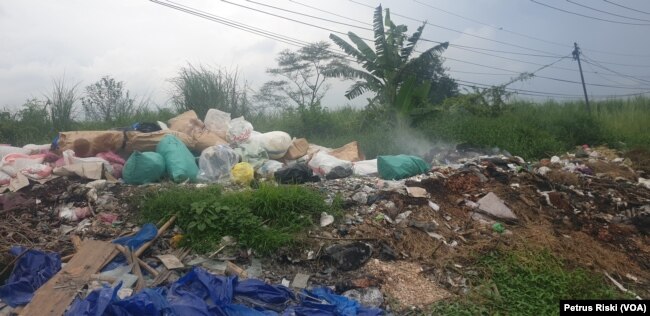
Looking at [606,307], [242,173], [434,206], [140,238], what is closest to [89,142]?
[242,173]

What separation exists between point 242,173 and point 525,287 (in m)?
3.56

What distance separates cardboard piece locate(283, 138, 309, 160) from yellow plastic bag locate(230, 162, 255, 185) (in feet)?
4.41

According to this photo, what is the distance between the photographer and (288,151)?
7.02 m

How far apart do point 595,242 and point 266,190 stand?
3.16 metres

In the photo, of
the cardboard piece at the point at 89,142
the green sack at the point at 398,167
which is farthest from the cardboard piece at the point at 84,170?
the green sack at the point at 398,167

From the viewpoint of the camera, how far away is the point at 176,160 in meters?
5.44

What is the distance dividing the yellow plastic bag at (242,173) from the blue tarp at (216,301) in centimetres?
236

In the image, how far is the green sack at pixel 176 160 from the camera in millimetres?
5344

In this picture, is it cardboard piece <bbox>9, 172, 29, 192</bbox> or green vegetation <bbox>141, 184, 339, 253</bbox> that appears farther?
cardboard piece <bbox>9, 172, 29, 192</bbox>

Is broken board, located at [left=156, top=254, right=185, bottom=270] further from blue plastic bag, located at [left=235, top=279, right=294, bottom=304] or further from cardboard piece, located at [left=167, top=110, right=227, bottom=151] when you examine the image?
cardboard piece, located at [left=167, top=110, right=227, bottom=151]

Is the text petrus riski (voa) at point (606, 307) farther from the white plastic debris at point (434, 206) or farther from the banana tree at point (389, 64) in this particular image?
the banana tree at point (389, 64)

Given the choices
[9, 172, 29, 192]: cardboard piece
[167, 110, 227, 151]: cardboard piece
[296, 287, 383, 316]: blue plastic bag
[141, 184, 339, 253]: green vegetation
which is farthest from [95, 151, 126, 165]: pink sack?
[296, 287, 383, 316]: blue plastic bag

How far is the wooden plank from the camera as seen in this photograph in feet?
9.73

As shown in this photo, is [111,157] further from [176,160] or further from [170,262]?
[170,262]
